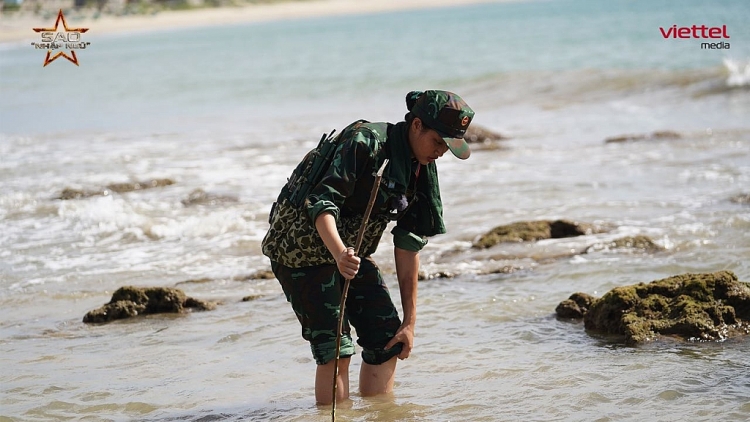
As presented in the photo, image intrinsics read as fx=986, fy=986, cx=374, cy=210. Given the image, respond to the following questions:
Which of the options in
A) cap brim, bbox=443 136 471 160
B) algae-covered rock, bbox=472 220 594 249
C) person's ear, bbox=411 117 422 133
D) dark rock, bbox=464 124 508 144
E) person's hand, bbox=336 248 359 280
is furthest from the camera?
dark rock, bbox=464 124 508 144

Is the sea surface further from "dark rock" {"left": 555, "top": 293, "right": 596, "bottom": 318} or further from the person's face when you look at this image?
the person's face

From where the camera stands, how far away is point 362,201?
13.7 ft

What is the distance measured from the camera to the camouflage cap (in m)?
3.98

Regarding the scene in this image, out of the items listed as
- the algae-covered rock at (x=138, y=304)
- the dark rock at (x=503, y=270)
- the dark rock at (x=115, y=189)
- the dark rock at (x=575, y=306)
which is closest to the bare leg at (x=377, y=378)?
the dark rock at (x=575, y=306)

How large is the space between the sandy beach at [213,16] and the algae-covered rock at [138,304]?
6046 centimetres

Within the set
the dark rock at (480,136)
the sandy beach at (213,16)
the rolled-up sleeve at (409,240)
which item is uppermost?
the sandy beach at (213,16)

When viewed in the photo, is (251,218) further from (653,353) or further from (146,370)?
(653,353)

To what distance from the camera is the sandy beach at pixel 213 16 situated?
230 feet

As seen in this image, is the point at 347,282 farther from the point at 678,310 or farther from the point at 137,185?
the point at 137,185

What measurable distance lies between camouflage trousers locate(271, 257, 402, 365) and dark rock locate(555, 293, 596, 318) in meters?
1.90

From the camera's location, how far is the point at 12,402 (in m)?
5.16

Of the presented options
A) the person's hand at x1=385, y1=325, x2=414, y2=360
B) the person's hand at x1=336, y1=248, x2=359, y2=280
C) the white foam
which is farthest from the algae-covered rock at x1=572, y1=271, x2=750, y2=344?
the white foam

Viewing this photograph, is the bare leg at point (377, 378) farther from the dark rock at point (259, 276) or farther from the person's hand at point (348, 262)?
the dark rock at point (259, 276)

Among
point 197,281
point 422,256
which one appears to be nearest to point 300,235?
point 197,281
